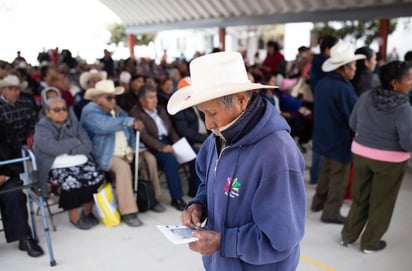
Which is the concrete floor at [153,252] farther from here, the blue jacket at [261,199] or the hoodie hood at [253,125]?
the hoodie hood at [253,125]

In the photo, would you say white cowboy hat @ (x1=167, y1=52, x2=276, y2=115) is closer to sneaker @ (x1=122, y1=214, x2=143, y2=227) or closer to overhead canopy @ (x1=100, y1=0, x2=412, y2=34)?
sneaker @ (x1=122, y1=214, x2=143, y2=227)

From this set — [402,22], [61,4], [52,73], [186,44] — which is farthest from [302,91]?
[186,44]

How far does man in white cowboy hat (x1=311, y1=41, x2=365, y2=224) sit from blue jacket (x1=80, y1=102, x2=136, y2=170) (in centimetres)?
189

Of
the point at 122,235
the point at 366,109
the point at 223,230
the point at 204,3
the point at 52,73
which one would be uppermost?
the point at 204,3

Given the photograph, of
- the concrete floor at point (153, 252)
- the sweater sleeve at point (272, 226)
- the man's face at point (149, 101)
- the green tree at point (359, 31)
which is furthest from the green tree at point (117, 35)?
the sweater sleeve at point (272, 226)

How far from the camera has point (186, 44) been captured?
1336 inches

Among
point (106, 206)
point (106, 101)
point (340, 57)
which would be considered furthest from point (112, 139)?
point (340, 57)

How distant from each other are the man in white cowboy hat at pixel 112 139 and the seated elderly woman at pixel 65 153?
0.16 meters

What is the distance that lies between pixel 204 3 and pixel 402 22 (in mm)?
16592

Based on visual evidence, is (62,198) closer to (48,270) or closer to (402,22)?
(48,270)

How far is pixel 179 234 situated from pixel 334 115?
8.14 feet

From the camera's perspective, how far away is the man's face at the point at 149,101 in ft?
13.7

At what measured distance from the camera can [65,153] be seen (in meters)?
3.61

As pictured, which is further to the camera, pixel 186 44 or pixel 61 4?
pixel 186 44
